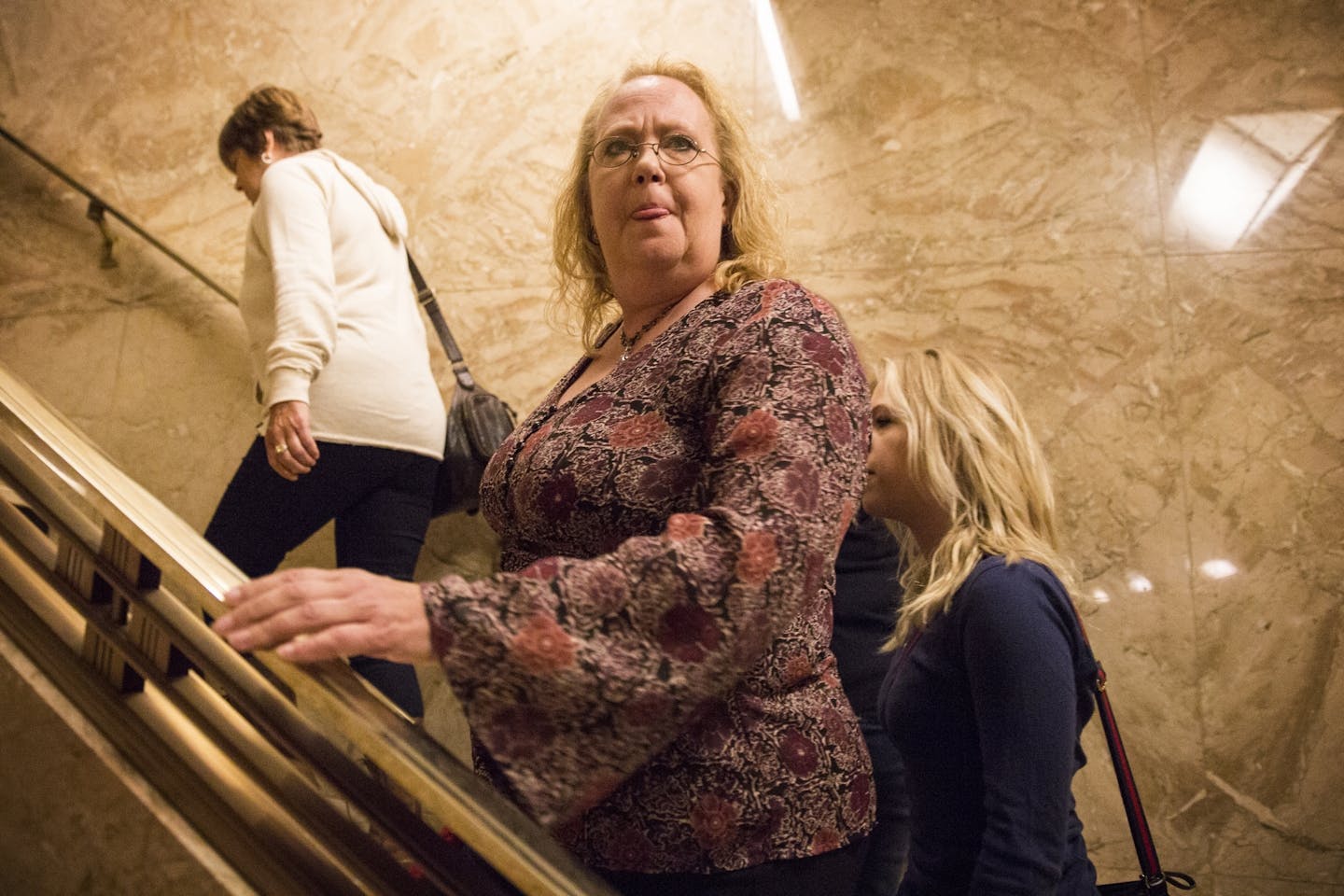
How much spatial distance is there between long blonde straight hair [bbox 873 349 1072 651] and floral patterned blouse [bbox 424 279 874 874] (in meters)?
0.45

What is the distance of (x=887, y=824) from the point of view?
1.57 m

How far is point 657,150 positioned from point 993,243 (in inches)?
60.7

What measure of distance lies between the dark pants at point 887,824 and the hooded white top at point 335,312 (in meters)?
1.16

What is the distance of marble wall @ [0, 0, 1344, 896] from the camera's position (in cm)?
223

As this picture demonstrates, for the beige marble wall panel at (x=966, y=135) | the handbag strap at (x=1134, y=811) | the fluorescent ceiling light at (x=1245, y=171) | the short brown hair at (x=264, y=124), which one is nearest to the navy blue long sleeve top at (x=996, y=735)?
the handbag strap at (x=1134, y=811)

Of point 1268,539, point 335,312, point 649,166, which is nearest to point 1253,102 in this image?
point 1268,539

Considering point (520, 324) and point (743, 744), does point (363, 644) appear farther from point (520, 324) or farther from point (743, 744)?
point (520, 324)

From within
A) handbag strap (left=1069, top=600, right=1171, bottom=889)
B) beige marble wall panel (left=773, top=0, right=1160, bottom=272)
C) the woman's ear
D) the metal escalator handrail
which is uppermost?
beige marble wall panel (left=773, top=0, right=1160, bottom=272)

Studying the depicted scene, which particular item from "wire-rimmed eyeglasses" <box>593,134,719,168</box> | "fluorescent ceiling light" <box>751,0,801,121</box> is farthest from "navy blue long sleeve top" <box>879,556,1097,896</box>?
"fluorescent ceiling light" <box>751,0,801,121</box>

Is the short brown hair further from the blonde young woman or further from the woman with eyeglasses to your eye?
the blonde young woman

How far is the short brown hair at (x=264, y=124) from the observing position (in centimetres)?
224

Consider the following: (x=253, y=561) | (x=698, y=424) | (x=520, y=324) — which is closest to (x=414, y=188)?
(x=520, y=324)

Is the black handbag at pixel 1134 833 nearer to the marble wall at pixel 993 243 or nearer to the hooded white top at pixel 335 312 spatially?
the marble wall at pixel 993 243

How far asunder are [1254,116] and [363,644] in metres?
2.64
